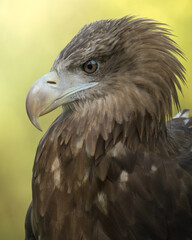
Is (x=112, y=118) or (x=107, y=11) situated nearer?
(x=112, y=118)

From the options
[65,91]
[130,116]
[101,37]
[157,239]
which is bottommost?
[157,239]

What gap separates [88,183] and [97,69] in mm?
344

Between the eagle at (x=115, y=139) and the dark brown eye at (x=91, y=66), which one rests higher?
the dark brown eye at (x=91, y=66)

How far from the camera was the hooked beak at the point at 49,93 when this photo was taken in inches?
49.6

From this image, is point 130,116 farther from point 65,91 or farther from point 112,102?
point 65,91

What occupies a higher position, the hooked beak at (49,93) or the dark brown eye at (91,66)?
the dark brown eye at (91,66)

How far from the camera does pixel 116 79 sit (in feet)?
4.24

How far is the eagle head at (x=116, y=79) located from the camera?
127 cm

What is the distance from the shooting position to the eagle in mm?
1274

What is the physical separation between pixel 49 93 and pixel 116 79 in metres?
0.20

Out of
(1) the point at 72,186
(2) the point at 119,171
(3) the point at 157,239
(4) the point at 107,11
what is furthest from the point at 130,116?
(4) the point at 107,11

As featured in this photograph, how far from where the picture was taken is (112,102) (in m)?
1.28

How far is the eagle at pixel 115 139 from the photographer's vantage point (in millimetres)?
1274

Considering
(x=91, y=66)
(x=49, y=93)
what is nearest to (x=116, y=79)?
Answer: (x=91, y=66)
